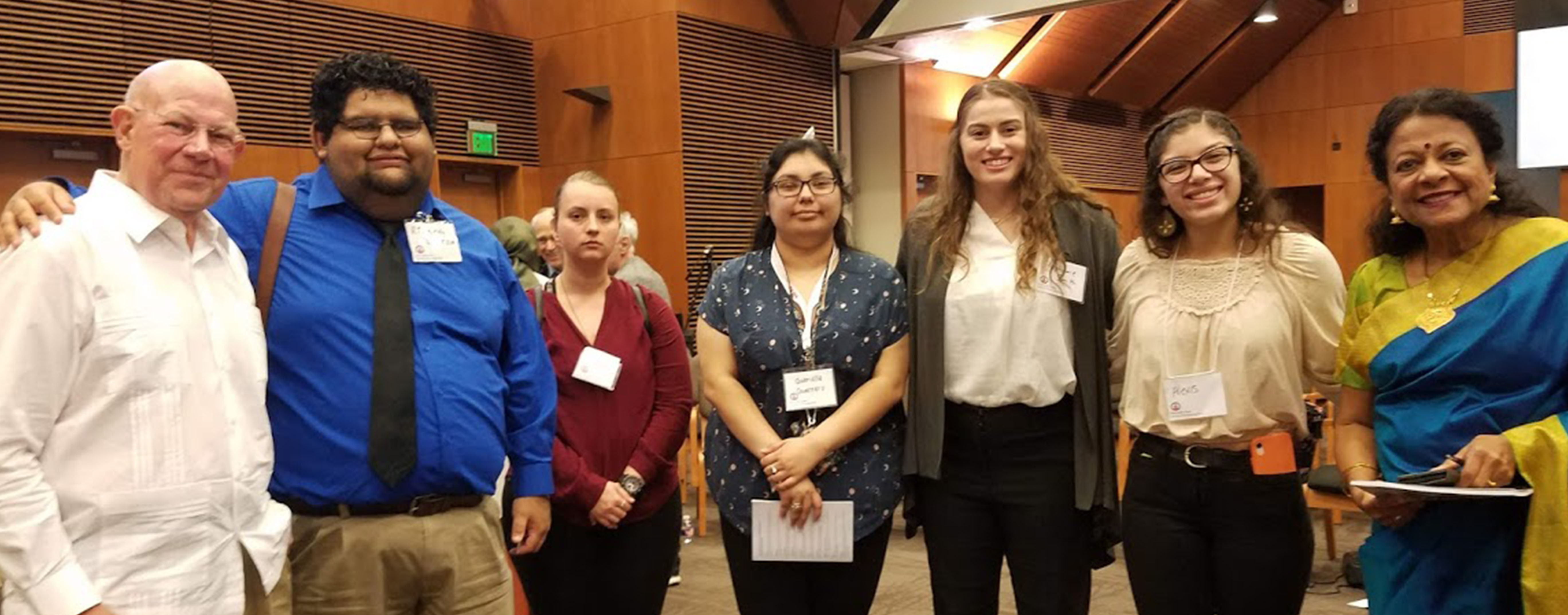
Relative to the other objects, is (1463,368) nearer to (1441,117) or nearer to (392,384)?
(1441,117)

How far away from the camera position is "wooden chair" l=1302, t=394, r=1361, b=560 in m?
4.44

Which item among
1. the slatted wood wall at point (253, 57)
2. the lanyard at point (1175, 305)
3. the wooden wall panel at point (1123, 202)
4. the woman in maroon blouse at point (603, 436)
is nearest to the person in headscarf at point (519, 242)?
the slatted wood wall at point (253, 57)

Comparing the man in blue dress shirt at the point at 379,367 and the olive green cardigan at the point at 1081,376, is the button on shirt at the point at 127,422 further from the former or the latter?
the olive green cardigan at the point at 1081,376

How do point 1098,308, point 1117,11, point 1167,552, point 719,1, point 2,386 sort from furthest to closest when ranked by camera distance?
point 1117,11 < point 719,1 < point 1098,308 < point 1167,552 < point 2,386

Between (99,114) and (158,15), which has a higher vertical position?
(158,15)

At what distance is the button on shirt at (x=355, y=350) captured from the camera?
1884 mm

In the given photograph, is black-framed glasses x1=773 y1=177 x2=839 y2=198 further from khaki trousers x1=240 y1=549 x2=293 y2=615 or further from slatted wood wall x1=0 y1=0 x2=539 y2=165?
slatted wood wall x1=0 y1=0 x2=539 y2=165

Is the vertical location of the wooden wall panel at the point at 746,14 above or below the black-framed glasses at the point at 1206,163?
above

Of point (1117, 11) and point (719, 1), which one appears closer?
point (719, 1)

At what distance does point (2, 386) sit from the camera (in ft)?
4.66

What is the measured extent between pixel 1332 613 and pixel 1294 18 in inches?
355

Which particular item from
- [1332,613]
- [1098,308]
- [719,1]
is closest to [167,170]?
[1098,308]

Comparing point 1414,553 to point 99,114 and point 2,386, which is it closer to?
point 2,386

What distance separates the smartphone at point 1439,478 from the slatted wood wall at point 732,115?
19.5ft
